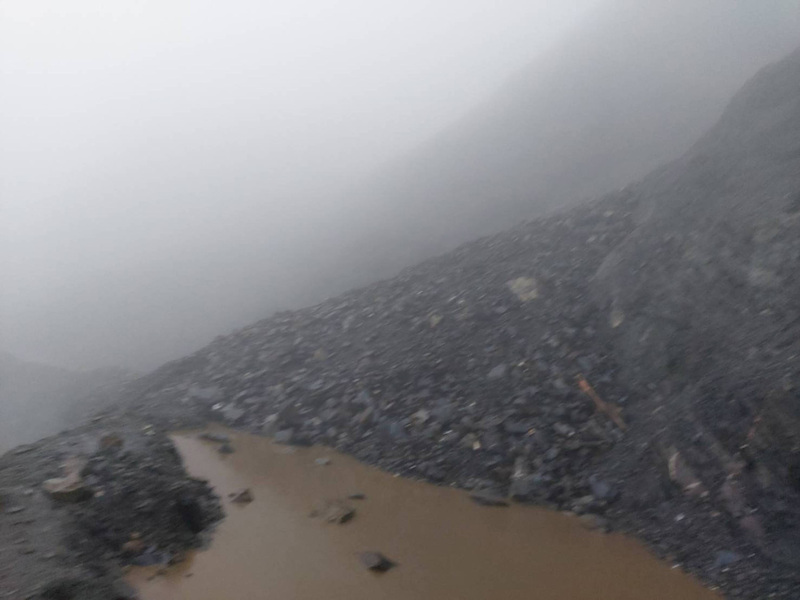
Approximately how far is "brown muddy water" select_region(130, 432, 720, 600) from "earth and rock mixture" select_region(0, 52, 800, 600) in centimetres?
27

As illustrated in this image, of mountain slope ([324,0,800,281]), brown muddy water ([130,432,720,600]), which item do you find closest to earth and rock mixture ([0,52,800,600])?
brown muddy water ([130,432,720,600])

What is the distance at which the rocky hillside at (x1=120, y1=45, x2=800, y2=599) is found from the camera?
5.86 meters

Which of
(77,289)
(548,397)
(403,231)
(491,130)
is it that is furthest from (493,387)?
(77,289)

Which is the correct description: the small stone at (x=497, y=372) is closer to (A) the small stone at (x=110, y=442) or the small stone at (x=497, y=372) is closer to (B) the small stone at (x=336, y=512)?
(B) the small stone at (x=336, y=512)

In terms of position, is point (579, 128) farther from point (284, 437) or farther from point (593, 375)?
point (284, 437)

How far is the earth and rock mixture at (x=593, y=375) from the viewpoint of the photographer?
5820 millimetres

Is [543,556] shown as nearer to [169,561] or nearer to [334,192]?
[169,561]

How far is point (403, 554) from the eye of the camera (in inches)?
237

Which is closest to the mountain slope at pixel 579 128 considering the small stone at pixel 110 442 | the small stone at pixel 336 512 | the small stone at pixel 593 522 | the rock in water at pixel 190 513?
the small stone at pixel 336 512

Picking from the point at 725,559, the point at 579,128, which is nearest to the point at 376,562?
the point at 725,559

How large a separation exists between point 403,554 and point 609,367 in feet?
11.8

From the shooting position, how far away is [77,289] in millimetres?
25281

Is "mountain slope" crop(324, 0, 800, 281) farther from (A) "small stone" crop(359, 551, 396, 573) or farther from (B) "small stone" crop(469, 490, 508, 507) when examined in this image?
(A) "small stone" crop(359, 551, 396, 573)

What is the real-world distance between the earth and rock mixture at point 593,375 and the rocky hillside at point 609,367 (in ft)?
0.08
